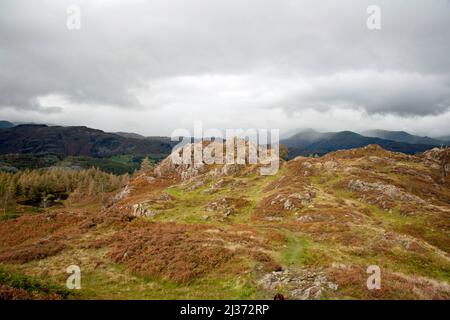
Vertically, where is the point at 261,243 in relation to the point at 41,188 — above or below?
above

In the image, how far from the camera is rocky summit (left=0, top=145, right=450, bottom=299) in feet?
88.8

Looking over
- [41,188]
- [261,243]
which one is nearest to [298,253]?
[261,243]

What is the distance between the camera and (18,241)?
4997 cm

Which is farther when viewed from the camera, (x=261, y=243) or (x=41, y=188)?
(x=41, y=188)

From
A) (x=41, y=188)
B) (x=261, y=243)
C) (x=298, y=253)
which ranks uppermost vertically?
(x=261, y=243)

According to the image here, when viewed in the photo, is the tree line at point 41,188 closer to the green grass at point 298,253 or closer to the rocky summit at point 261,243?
the rocky summit at point 261,243

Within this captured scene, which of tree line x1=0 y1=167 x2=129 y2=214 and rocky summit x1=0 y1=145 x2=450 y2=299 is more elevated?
rocky summit x1=0 y1=145 x2=450 y2=299

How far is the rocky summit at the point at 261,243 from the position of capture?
27.1 m

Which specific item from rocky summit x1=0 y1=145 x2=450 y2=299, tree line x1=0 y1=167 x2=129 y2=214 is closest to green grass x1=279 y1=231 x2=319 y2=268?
rocky summit x1=0 y1=145 x2=450 y2=299

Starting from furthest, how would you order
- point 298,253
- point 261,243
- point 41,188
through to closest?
point 41,188
point 261,243
point 298,253

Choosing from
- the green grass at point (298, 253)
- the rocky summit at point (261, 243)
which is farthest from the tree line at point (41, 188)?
the green grass at point (298, 253)

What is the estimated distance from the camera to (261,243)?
4175 centimetres

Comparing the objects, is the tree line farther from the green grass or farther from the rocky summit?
the green grass

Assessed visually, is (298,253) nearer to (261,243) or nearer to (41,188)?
(261,243)
